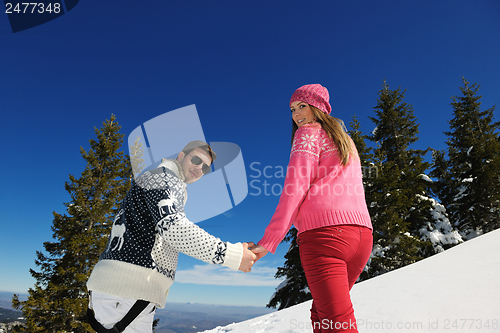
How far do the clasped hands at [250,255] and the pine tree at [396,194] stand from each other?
480 inches

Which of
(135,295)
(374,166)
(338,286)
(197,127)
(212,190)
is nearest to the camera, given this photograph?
(338,286)

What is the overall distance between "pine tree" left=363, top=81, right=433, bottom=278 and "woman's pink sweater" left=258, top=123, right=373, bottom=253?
12.2 m

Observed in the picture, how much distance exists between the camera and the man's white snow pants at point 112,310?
1.43m

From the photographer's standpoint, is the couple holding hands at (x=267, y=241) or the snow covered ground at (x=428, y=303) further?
the snow covered ground at (x=428, y=303)

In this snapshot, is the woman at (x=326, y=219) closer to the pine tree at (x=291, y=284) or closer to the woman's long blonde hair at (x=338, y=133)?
the woman's long blonde hair at (x=338, y=133)

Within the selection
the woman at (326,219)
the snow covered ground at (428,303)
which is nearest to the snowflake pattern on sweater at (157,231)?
the woman at (326,219)

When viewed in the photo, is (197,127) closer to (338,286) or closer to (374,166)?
(338,286)

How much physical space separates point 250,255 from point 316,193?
0.54 meters

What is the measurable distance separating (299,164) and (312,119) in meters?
0.46

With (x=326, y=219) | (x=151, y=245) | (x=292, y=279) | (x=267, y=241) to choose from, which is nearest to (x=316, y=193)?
(x=326, y=219)

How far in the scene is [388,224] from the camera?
42.6 ft

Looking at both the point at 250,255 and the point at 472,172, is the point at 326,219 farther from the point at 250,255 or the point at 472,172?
the point at 472,172

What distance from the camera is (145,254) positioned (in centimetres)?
151

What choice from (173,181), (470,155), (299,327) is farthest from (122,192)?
(470,155)
